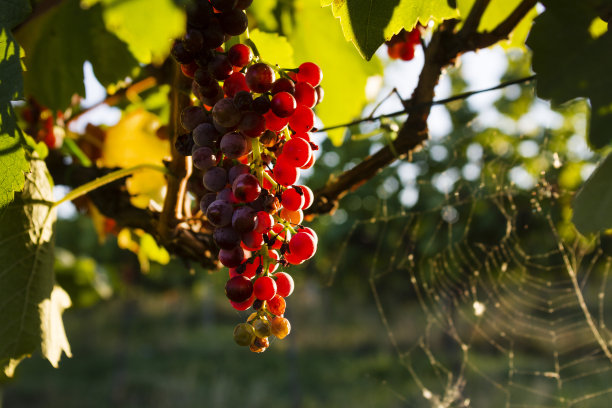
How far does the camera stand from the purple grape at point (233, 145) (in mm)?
478

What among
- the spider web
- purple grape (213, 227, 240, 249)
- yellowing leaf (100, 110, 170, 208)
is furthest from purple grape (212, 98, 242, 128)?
the spider web

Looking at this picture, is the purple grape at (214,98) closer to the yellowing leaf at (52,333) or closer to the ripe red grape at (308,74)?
the ripe red grape at (308,74)

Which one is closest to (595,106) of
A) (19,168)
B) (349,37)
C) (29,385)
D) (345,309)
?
(349,37)

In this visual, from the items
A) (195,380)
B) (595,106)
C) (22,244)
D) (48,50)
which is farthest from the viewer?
(195,380)

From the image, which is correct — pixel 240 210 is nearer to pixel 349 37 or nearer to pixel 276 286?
pixel 276 286

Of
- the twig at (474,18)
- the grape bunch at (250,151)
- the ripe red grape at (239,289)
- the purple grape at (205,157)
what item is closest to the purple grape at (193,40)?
the grape bunch at (250,151)

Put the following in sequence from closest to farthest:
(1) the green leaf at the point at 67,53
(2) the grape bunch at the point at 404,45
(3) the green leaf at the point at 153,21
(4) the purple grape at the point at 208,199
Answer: (3) the green leaf at the point at 153,21 → (4) the purple grape at the point at 208,199 → (2) the grape bunch at the point at 404,45 → (1) the green leaf at the point at 67,53

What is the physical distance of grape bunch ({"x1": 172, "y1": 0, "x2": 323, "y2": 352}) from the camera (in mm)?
467

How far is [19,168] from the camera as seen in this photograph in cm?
52

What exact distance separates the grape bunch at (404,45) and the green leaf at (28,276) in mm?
550

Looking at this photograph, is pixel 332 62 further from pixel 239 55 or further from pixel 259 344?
pixel 259 344

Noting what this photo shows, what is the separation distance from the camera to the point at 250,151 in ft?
1.67

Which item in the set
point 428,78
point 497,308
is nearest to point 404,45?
point 428,78

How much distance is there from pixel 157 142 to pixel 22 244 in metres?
0.48
